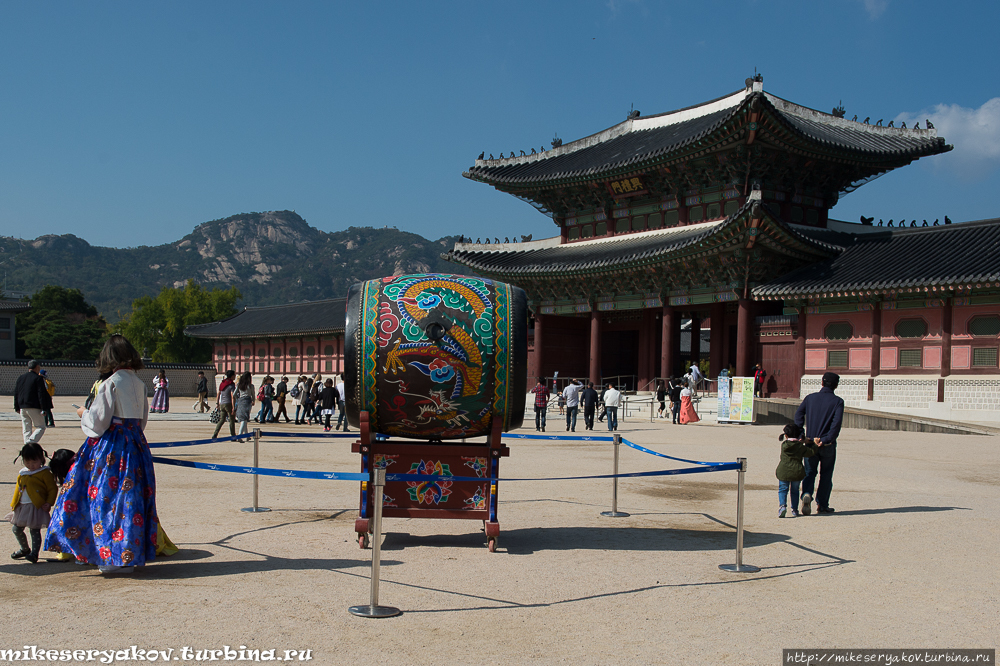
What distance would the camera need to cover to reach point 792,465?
8711mm

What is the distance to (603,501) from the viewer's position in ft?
31.5

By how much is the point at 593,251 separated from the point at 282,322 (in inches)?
1066

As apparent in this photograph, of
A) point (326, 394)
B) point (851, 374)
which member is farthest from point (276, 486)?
point (851, 374)

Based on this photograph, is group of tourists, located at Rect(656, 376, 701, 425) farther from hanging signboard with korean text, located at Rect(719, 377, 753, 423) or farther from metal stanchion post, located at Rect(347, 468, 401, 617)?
metal stanchion post, located at Rect(347, 468, 401, 617)

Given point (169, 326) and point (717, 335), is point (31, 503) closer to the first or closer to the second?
point (717, 335)

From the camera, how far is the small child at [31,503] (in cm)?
591

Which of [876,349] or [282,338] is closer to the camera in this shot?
[876,349]

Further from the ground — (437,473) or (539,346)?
(539,346)

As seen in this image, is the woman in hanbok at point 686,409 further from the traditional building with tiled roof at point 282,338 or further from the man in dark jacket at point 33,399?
the traditional building with tiled roof at point 282,338

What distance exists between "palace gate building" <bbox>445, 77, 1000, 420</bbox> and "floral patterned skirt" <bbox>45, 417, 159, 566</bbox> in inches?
880

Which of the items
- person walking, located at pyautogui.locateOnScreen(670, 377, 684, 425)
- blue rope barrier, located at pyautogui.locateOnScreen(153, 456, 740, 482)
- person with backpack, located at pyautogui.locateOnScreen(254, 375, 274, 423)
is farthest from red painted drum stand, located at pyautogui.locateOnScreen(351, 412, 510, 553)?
person walking, located at pyautogui.locateOnScreen(670, 377, 684, 425)

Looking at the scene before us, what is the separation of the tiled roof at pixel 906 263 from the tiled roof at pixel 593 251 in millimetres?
1257

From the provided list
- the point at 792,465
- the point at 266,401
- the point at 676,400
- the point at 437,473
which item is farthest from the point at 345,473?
the point at 676,400

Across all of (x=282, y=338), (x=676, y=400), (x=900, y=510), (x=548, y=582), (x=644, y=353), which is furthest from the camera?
(x=282, y=338)
